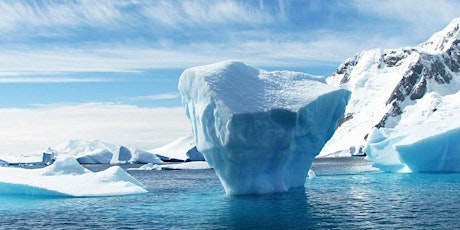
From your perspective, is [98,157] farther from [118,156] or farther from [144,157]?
[144,157]

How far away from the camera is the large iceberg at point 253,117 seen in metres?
26.3

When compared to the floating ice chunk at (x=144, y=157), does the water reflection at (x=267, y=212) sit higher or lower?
lower

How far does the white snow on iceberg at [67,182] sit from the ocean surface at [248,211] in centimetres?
71

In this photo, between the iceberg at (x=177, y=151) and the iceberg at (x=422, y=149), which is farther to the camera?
the iceberg at (x=177, y=151)

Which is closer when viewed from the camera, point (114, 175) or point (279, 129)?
point (279, 129)

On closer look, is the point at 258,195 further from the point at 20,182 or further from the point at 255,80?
the point at 20,182

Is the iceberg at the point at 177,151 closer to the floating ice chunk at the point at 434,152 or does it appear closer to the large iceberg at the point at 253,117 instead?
the floating ice chunk at the point at 434,152

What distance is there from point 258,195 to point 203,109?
5028mm

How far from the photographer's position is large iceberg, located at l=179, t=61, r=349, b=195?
26.3m

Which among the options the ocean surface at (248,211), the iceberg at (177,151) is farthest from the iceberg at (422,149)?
the iceberg at (177,151)

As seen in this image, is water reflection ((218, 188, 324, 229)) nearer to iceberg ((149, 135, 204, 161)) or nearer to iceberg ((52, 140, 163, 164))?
iceberg ((52, 140, 163, 164))

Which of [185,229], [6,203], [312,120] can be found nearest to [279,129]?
[312,120]

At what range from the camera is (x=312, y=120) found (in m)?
29.0

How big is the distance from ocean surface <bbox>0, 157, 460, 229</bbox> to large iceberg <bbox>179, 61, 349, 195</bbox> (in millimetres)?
1257
